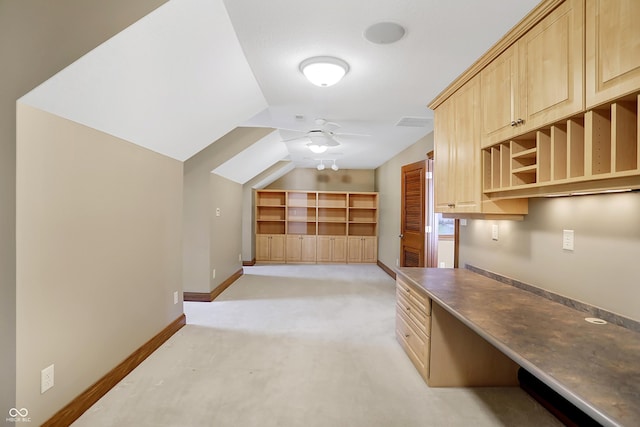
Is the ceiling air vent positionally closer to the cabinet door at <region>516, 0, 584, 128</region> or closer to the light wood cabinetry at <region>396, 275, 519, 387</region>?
the cabinet door at <region>516, 0, 584, 128</region>

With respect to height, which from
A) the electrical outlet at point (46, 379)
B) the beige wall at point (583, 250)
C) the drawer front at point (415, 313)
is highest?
the beige wall at point (583, 250)

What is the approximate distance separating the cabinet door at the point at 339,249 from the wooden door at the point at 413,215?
2.90 m

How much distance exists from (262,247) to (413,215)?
14.3ft

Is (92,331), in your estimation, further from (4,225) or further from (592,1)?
(592,1)

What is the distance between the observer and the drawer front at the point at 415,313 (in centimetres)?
235

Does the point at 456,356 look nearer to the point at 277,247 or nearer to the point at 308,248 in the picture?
the point at 308,248

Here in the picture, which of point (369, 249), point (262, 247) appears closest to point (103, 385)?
point (262, 247)

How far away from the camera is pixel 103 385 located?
2.18 metres

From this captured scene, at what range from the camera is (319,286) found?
552cm

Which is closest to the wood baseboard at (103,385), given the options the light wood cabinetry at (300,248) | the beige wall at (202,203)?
the beige wall at (202,203)

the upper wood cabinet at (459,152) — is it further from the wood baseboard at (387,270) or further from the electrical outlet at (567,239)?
the wood baseboard at (387,270)

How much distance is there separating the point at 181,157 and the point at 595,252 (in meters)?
3.61

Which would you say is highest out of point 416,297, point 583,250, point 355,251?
point 583,250

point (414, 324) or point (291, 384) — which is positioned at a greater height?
point (414, 324)
